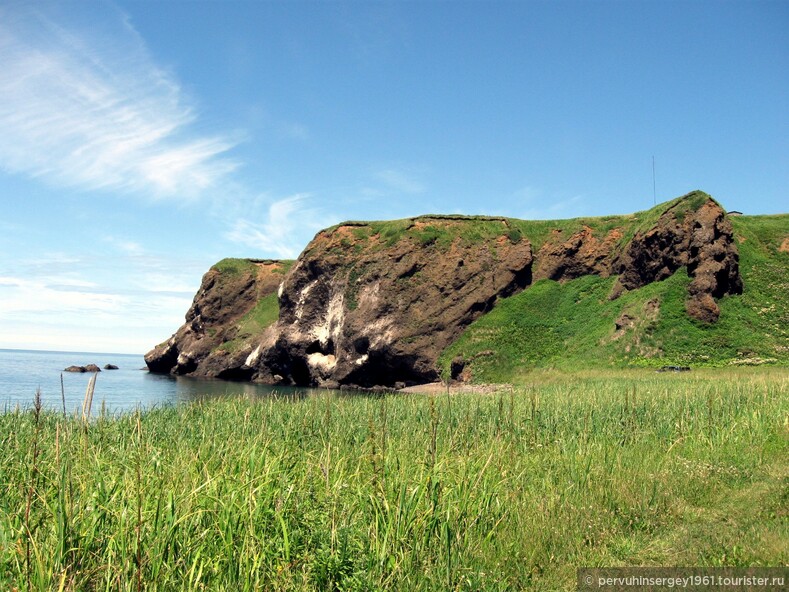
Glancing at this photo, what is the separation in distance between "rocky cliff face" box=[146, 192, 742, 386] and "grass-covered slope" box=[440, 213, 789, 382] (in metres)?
2.27

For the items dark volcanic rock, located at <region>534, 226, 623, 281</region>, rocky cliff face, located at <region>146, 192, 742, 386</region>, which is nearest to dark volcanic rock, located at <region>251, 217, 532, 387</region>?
rocky cliff face, located at <region>146, 192, 742, 386</region>

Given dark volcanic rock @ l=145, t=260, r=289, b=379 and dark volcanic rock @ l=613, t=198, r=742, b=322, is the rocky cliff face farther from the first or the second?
dark volcanic rock @ l=145, t=260, r=289, b=379

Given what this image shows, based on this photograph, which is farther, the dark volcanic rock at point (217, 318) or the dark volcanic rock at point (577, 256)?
the dark volcanic rock at point (217, 318)

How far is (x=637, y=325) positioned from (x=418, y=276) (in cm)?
2861

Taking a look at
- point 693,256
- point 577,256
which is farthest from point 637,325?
point 577,256

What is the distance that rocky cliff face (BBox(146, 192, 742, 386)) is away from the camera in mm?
64938

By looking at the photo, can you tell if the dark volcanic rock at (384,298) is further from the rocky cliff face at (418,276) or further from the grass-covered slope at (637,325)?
the grass-covered slope at (637,325)

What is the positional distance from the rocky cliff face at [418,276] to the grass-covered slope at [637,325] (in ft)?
7.43

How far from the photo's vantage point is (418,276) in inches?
2933

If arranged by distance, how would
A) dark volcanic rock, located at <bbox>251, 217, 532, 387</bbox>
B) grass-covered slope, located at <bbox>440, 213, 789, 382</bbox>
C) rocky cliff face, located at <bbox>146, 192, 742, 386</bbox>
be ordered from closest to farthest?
1. grass-covered slope, located at <bbox>440, 213, 789, 382</bbox>
2. rocky cliff face, located at <bbox>146, 192, 742, 386</bbox>
3. dark volcanic rock, located at <bbox>251, 217, 532, 387</bbox>

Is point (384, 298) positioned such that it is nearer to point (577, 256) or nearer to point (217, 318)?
point (577, 256)

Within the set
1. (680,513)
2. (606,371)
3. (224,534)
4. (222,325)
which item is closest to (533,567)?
(680,513)

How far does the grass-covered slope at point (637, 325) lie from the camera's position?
1999 inches

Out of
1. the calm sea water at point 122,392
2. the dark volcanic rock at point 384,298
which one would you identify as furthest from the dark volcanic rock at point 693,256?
the calm sea water at point 122,392
